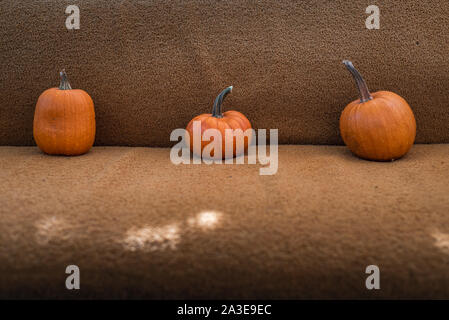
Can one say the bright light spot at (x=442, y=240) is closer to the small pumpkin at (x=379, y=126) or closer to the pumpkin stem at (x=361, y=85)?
the small pumpkin at (x=379, y=126)

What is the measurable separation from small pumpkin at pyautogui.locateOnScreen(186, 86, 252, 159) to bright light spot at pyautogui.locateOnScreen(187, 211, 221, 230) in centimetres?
46

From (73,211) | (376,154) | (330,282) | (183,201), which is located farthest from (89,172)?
(376,154)

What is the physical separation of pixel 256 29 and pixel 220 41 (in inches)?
5.8

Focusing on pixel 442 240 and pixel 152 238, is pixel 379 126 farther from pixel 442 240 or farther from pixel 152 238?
pixel 152 238

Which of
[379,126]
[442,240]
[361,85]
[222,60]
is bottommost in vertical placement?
[442,240]

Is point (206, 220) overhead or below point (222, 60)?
below

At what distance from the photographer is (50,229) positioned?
0.80 m

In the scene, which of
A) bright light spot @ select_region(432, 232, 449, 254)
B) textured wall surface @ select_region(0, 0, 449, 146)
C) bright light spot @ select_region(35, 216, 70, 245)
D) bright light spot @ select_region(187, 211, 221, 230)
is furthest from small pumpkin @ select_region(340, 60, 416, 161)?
bright light spot @ select_region(35, 216, 70, 245)

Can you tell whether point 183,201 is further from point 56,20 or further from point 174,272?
point 56,20

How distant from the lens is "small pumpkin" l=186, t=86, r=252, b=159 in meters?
1.28

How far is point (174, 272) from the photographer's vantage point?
70 centimetres

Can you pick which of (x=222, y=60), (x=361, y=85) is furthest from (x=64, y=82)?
(x=361, y=85)

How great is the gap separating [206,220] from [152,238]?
128 millimetres

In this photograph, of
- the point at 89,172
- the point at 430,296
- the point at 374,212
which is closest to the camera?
the point at 430,296
